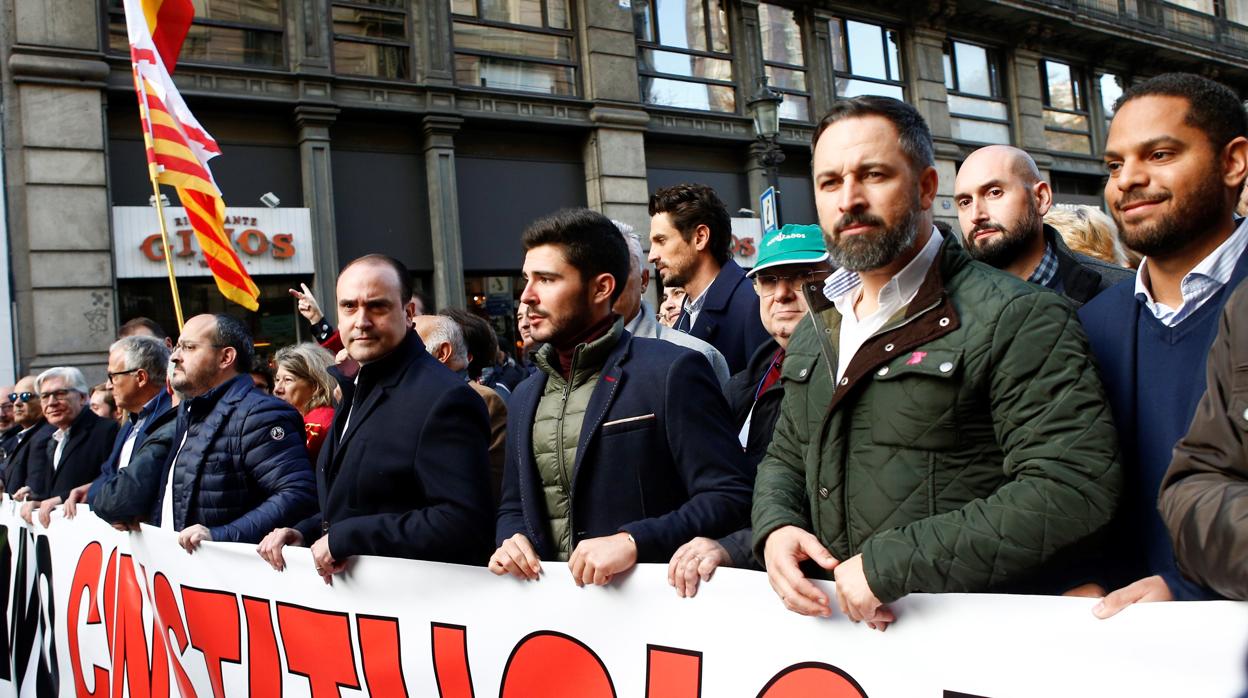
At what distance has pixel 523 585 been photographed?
2592mm

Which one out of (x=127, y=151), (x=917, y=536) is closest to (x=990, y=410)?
(x=917, y=536)

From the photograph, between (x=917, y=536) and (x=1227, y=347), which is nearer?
(x=1227, y=347)

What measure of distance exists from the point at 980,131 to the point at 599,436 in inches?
755

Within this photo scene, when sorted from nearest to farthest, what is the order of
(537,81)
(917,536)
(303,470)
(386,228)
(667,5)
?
(917,536) < (303,470) < (386,228) < (537,81) < (667,5)

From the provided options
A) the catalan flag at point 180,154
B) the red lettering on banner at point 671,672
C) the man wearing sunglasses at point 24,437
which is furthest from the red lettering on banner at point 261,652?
the catalan flag at point 180,154

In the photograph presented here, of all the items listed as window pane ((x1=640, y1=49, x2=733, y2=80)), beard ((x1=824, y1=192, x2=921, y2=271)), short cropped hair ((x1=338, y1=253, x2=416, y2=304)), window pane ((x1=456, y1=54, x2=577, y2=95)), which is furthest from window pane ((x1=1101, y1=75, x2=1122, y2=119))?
beard ((x1=824, y1=192, x2=921, y2=271))

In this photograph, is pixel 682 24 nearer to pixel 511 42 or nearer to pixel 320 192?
pixel 511 42

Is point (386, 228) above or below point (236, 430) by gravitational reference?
above

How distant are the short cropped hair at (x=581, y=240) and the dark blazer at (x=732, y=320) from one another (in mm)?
1188

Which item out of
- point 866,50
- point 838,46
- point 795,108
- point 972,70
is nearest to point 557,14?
point 795,108

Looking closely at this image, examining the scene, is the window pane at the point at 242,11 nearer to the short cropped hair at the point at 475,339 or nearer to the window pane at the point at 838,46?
the short cropped hair at the point at 475,339

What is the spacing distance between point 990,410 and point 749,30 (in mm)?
15673

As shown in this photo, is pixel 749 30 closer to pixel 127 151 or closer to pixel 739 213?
pixel 739 213

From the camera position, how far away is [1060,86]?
70.9 feet
